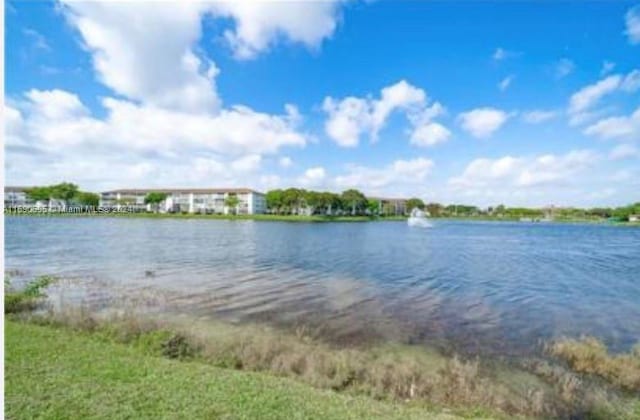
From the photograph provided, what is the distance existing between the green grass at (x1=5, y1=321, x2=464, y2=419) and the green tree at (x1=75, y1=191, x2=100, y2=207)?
9092 cm

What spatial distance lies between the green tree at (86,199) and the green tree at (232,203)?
4181 centimetres

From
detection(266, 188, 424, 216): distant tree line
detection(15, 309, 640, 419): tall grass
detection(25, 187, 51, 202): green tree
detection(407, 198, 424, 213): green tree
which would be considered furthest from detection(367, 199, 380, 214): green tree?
detection(15, 309, 640, 419): tall grass

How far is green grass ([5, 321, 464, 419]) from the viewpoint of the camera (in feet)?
16.7

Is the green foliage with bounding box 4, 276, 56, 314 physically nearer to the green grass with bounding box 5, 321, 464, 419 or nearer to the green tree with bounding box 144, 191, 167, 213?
the green grass with bounding box 5, 321, 464, 419

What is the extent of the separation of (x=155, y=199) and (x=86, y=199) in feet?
69.9

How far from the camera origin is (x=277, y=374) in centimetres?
800

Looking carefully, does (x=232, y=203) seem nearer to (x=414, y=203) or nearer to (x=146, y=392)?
(x=414, y=203)

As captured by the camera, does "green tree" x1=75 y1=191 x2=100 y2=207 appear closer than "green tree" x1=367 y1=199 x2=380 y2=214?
Yes

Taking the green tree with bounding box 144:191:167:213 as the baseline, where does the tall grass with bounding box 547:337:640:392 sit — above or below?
below

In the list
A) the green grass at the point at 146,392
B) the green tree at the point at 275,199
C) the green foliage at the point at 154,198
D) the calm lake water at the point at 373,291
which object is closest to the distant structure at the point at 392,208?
the green tree at the point at 275,199

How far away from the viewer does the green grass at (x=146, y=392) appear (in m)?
5.09

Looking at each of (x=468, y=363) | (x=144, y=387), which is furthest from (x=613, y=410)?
(x=144, y=387)

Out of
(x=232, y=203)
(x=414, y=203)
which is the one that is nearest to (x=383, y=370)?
(x=232, y=203)

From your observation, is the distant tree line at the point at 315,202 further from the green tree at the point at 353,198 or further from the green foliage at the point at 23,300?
the green foliage at the point at 23,300
